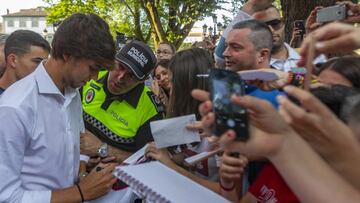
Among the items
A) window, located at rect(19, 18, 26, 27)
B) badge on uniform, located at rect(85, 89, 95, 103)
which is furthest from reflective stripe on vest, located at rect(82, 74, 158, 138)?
window, located at rect(19, 18, 26, 27)

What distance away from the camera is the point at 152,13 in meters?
20.6

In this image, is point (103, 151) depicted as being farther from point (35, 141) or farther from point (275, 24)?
point (275, 24)

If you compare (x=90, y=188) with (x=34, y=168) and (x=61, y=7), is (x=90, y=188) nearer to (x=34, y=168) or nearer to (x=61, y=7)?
(x=34, y=168)

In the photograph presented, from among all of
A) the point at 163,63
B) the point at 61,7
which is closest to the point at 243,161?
the point at 163,63

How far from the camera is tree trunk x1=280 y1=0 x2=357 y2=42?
172 inches

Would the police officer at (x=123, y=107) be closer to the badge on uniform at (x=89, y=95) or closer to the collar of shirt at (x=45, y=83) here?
the badge on uniform at (x=89, y=95)

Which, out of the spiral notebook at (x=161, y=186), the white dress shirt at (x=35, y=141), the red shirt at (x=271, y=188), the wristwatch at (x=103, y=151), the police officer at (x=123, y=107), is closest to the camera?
the spiral notebook at (x=161, y=186)

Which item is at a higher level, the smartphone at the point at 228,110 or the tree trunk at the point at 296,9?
the tree trunk at the point at 296,9

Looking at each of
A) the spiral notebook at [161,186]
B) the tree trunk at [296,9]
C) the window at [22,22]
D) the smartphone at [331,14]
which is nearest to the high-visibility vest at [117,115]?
the spiral notebook at [161,186]

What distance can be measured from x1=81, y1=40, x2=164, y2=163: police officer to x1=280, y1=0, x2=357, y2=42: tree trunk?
2218 millimetres

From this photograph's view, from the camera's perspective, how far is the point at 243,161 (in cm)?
163

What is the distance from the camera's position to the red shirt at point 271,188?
1.65 m

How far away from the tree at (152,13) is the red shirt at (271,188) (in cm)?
1857

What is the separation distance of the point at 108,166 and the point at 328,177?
152 centimetres
